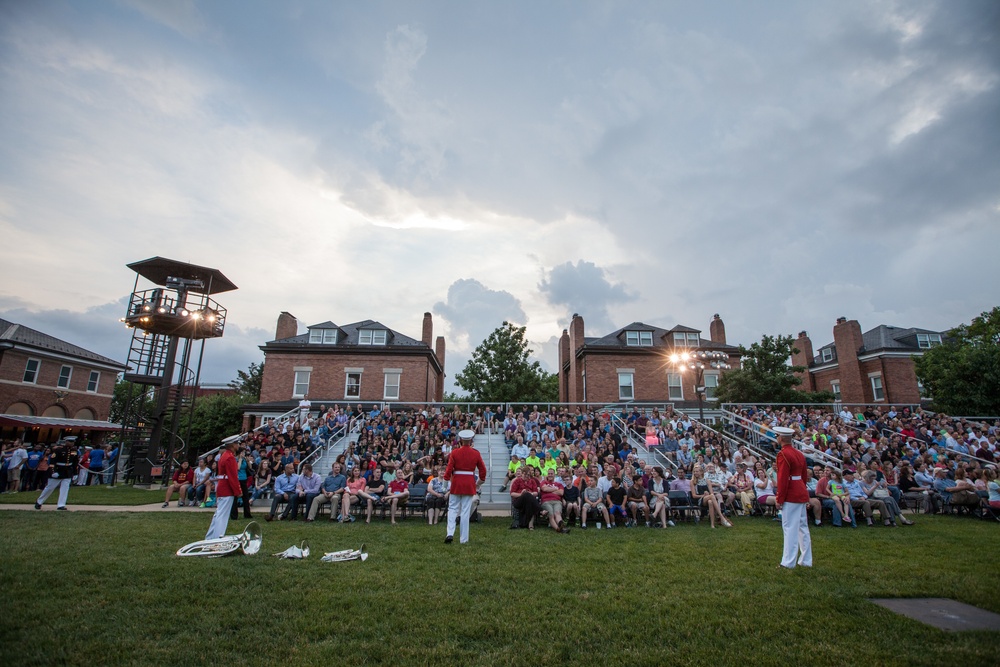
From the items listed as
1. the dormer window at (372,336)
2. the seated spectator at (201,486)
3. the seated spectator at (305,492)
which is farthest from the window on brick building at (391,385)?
the seated spectator at (305,492)

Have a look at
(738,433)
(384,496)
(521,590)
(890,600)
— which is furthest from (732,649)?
(738,433)

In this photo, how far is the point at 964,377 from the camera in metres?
28.1

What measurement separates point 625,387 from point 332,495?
25.5m

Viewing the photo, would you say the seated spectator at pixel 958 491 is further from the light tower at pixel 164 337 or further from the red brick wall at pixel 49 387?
the red brick wall at pixel 49 387

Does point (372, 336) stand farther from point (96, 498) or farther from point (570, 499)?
point (570, 499)

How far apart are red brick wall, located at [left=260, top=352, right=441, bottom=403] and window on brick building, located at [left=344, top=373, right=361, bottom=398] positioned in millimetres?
226

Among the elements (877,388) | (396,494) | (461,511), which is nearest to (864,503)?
(461,511)

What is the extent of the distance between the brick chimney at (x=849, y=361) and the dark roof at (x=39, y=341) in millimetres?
57803

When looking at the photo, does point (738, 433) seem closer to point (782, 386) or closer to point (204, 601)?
point (782, 386)

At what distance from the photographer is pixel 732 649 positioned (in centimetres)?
405

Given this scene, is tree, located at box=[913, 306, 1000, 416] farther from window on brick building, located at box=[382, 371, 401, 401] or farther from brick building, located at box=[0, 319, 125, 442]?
brick building, located at box=[0, 319, 125, 442]

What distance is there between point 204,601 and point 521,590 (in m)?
3.46

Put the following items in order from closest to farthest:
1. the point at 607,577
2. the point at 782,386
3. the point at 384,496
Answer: the point at 607,577
the point at 384,496
the point at 782,386

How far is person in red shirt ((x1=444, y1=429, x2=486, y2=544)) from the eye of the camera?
29.4ft
